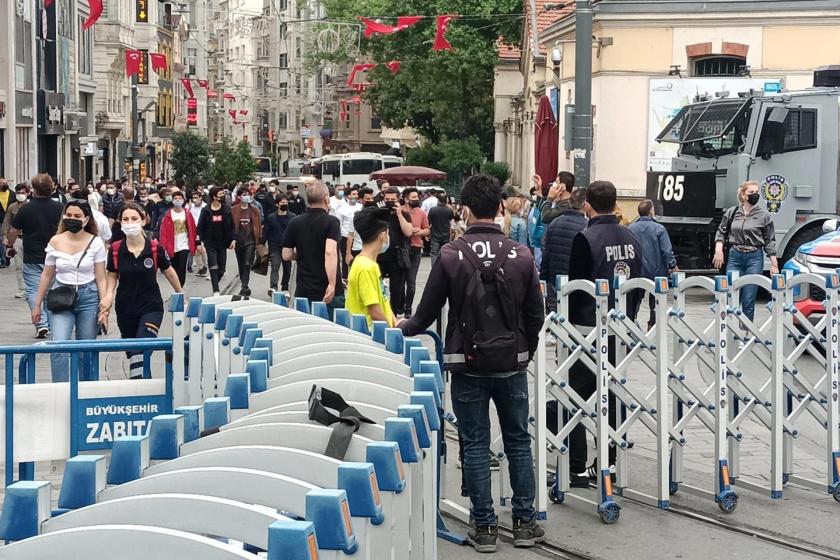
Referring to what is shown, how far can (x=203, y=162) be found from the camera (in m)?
65.1

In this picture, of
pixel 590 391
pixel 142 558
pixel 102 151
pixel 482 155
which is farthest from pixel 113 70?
pixel 142 558

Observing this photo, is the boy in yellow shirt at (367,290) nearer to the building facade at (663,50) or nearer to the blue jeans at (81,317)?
the blue jeans at (81,317)

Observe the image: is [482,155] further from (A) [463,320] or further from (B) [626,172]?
(A) [463,320]

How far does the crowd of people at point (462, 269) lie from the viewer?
7.11 m

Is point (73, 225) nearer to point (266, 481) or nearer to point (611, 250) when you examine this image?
point (611, 250)

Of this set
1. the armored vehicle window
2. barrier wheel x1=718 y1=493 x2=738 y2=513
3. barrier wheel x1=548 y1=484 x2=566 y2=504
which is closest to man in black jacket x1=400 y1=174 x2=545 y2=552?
barrier wheel x1=548 y1=484 x2=566 y2=504

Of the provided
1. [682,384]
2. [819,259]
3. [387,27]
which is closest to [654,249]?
[819,259]

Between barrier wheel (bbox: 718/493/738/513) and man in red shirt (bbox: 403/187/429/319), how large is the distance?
10.6 m

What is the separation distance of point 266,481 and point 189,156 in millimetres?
62998

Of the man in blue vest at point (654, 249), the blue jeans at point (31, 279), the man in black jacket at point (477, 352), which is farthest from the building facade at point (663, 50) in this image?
the man in black jacket at point (477, 352)

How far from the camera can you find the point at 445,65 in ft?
185

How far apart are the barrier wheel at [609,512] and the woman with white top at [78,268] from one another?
479 cm

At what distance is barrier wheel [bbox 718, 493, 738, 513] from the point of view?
26.9ft

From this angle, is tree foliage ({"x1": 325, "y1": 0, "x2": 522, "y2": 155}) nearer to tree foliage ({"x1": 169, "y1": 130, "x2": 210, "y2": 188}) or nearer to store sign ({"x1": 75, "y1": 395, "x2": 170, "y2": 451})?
tree foliage ({"x1": 169, "y1": 130, "x2": 210, "y2": 188})
